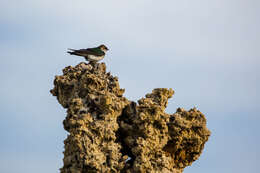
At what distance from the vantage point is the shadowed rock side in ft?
42.4

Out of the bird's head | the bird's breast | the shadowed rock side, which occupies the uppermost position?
the bird's head

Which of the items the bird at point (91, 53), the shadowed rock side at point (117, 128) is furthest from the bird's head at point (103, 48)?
the shadowed rock side at point (117, 128)

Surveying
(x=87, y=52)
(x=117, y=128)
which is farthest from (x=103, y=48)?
(x=117, y=128)

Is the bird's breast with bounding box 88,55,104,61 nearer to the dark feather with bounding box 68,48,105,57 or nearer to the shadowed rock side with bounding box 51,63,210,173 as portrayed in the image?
the dark feather with bounding box 68,48,105,57

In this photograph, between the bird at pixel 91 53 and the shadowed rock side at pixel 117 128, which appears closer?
the shadowed rock side at pixel 117 128

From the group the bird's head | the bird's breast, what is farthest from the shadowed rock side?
the bird's head

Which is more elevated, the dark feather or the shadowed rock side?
the dark feather

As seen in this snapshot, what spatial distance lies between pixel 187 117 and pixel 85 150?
3945mm

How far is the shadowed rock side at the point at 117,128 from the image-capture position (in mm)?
12930

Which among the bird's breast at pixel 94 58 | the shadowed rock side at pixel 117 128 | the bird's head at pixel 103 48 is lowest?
the shadowed rock side at pixel 117 128

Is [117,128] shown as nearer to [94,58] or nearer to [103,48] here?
[94,58]

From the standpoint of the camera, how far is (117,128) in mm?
13695

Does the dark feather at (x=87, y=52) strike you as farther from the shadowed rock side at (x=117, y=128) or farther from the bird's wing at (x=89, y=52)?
the shadowed rock side at (x=117, y=128)

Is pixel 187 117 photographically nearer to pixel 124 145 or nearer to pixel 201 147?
pixel 201 147
